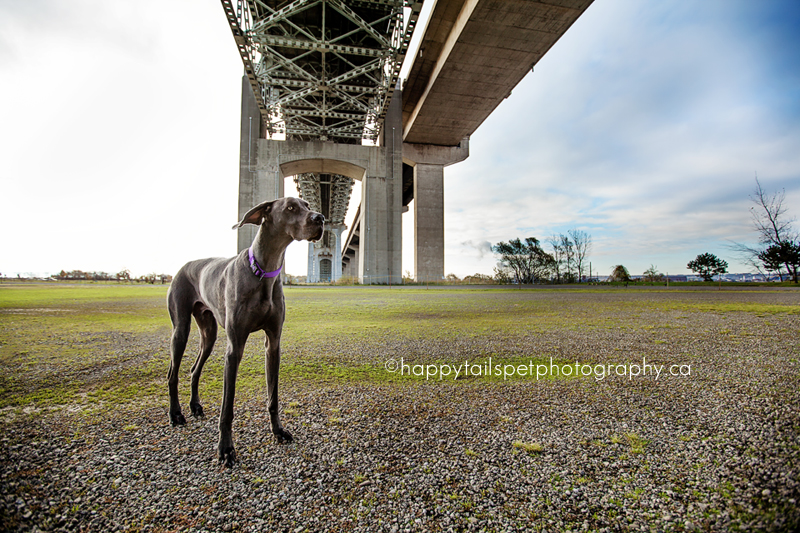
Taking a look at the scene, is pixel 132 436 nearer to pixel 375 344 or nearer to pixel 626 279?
pixel 375 344

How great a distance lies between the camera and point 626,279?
32.3 m

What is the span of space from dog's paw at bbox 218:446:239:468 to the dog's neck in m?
0.90

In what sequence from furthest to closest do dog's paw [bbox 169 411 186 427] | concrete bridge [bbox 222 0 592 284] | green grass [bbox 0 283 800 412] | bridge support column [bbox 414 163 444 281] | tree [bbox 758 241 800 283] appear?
bridge support column [bbox 414 163 444 281]
tree [bbox 758 241 800 283]
concrete bridge [bbox 222 0 592 284]
green grass [bbox 0 283 800 412]
dog's paw [bbox 169 411 186 427]

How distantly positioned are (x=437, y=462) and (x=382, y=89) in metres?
24.5

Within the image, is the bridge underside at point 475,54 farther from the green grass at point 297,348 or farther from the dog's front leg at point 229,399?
the dog's front leg at point 229,399

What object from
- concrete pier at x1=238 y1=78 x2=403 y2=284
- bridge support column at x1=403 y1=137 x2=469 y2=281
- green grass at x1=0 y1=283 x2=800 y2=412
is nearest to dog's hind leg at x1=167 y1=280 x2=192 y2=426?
green grass at x1=0 y1=283 x2=800 y2=412

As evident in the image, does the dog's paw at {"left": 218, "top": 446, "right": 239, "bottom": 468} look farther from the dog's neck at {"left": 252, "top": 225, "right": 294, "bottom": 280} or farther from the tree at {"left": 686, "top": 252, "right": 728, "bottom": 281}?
the tree at {"left": 686, "top": 252, "right": 728, "bottom": 281}

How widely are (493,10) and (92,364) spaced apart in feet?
66.6

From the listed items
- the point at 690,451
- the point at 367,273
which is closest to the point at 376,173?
the point at 367,273

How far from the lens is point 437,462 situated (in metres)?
1.65

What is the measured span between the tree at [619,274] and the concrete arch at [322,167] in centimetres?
2554

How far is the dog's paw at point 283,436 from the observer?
6.16 feet

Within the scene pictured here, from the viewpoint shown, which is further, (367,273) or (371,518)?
(367,273)

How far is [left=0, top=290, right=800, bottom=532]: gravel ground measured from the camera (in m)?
1.27
